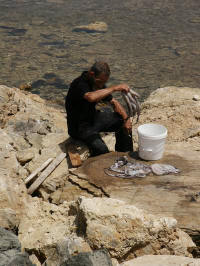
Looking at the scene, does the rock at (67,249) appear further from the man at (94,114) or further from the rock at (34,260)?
the man at (94,114)

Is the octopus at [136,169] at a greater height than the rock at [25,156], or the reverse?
the octopus at [136,169]

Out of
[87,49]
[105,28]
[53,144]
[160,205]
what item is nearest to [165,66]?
[87,49]

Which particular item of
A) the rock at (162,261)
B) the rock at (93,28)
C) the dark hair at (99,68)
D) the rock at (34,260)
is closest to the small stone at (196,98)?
the dark hair at (99,68)

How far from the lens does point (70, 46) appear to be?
65.6 ft

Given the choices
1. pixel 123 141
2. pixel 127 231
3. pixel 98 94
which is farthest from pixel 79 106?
pixel 127 231

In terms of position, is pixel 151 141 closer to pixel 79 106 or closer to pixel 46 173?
pixel 79 106

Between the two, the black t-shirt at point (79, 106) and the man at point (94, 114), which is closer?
the man at point (94, 114)

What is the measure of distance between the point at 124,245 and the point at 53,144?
3.05 meters

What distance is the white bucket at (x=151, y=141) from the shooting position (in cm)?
630

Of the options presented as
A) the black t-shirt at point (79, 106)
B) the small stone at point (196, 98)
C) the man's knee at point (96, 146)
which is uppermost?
the black t-shirt at point (79, 106)

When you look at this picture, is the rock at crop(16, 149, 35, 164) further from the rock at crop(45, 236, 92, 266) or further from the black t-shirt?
the rock at crop(45, 236, 92, 266)

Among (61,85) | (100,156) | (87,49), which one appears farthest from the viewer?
(87,49)

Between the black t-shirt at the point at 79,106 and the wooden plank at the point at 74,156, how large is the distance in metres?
0.25

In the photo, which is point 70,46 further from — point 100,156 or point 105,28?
point 100,156
